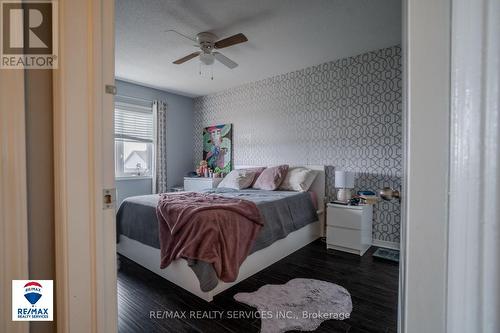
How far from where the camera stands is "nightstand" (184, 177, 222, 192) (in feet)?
14.3

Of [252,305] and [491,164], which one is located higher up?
[491,164]

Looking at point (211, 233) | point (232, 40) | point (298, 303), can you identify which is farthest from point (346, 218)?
point (232, 40)

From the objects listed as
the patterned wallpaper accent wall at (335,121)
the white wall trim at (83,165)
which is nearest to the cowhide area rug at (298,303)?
the white wall trim at (83,165)

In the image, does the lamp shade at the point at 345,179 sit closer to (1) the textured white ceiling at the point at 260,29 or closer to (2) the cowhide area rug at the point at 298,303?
(2) the cowhide area rug at the point at 298,303

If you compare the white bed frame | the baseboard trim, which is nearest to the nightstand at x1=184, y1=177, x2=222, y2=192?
the white bed frame

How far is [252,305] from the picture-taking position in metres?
1.83

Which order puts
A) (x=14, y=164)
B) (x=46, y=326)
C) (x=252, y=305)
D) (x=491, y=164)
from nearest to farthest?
(x=491, y=164)
(x=14, y=164)
(x=46, y=326)
(x=252, y=305)

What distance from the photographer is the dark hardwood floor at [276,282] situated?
1626mm

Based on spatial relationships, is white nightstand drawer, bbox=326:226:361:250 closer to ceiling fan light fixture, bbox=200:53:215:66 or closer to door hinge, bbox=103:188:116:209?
ceiling fan light fixture, bbox=200:53:215:66

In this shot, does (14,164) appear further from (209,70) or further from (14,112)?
(209,70)

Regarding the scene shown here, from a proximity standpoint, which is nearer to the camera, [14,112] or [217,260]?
[14,112]

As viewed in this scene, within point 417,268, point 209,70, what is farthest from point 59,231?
point 209,70

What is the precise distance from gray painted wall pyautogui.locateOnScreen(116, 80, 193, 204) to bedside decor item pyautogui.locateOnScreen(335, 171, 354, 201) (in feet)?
11.2

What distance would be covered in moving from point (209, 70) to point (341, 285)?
341 centimetres
